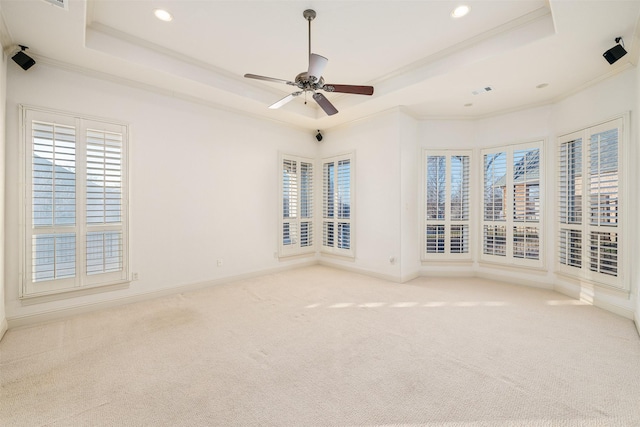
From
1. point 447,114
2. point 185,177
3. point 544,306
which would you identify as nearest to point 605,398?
point 544,306

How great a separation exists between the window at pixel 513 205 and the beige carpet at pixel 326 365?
110 centimetres

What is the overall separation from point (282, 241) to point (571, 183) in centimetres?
459

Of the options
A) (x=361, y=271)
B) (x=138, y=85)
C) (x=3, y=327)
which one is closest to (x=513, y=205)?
(x=361, y=271)

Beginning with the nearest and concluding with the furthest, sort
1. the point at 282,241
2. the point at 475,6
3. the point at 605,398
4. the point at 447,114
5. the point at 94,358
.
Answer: the point at 605,398, the point at 94,358, the point at 475,6, the point at 447,114, the point at 282,241

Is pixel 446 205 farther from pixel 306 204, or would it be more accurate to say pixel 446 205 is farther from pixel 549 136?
Answer: pixel 306 204

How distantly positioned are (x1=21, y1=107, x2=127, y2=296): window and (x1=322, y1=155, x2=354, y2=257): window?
11.5 ft

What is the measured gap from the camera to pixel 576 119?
3939 mm

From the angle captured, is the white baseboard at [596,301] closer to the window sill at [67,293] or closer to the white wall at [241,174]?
the white wall at [241,174]

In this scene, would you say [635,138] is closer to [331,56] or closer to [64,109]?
[331,56]

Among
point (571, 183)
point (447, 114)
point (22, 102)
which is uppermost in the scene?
point (447, 114)

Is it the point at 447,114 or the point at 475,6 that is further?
the point at 447,114

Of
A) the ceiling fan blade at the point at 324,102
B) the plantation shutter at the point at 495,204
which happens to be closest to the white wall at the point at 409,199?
the plantation shutter at the point at 495,204

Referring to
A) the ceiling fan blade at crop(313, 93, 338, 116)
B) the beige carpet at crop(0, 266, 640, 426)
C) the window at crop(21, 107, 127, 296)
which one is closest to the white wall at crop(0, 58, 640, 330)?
the window at crop(21, 107, 127, 296)

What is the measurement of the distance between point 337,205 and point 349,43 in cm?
303
